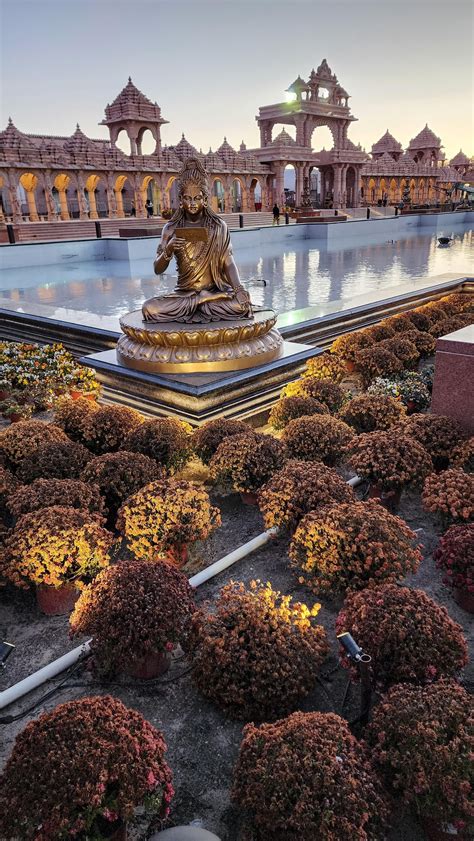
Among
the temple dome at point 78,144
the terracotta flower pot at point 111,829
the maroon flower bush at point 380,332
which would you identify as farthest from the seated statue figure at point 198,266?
the temple dome at point 78,144

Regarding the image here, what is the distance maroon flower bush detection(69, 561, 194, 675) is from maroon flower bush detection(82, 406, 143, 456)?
2165mm

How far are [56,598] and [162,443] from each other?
1656 millimetres

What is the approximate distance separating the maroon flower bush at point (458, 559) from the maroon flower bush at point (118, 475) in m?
2.04

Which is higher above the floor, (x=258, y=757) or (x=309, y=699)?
(x=258, y=757)

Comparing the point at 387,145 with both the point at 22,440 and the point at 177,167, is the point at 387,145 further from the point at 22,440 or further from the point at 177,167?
the point at 22,440

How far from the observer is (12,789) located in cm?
188

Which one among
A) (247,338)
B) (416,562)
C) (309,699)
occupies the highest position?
(247,338)

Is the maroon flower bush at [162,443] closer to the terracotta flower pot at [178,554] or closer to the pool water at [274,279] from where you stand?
the terracotta flower pot at [178,554]

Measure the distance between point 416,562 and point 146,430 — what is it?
2447 mm

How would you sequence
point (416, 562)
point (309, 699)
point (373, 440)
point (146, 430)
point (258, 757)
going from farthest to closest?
point (146, 430) < point (373, 440) < point (416, 562) < point (309, 699) < point (258, 757)

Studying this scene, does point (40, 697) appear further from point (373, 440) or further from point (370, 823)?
point (373, 440)

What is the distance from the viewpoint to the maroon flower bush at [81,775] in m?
1.81

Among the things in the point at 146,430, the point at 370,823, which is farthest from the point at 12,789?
the point at 146,430

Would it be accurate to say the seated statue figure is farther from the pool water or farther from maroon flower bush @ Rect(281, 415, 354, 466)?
maroon flower bush @ Rect(281, 415, 354, 466)
